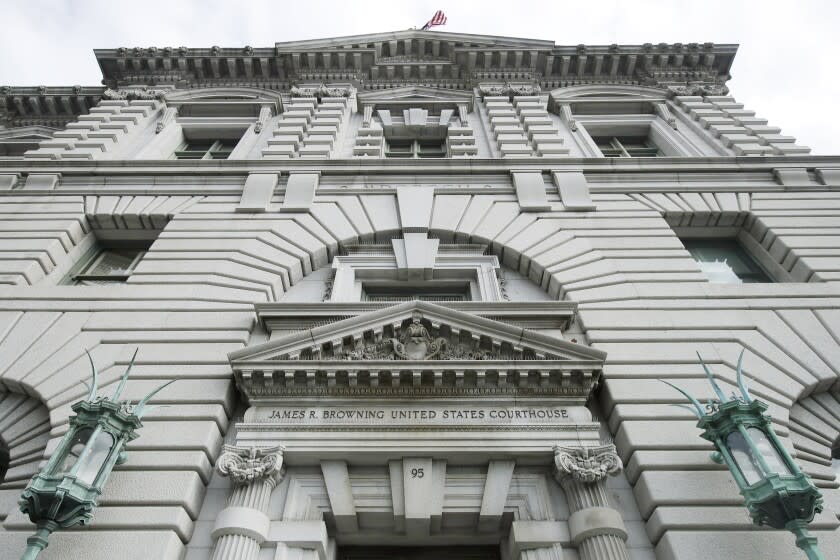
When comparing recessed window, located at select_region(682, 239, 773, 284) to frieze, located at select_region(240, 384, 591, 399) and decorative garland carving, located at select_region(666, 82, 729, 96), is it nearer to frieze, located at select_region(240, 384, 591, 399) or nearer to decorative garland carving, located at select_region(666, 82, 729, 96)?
frieze, located at select_region(240, 384, 591, 399)

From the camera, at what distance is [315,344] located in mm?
9742

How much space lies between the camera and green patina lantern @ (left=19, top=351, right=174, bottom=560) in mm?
6703

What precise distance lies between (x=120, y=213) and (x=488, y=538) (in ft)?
39.0

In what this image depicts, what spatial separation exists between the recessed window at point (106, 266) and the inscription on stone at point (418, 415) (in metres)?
6.54

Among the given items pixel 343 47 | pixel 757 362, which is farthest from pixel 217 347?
pixel 343 47

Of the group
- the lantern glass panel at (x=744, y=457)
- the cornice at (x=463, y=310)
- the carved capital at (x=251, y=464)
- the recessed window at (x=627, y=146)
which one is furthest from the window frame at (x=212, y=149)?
the lantern glass panel at (x=744, y=457)

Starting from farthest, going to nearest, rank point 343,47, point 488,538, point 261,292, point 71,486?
point 343,47, point 261,292, point 488,538, point 71,486

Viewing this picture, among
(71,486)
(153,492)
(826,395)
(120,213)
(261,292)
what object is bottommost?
(71,486)

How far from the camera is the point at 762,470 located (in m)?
6.98

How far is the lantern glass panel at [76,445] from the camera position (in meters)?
7.31

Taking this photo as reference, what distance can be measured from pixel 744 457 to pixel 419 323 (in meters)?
5.48

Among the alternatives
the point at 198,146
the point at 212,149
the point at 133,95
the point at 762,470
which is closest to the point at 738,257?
the point at 762,470

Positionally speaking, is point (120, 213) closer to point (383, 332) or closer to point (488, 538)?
point (383, 332)

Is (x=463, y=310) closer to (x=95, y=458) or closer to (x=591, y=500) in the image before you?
(x=591, y=500)
